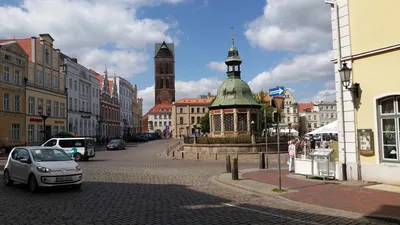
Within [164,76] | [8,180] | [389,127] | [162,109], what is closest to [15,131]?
[8,180]

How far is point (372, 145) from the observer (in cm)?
1256

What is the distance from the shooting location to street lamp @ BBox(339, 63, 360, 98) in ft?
42.0

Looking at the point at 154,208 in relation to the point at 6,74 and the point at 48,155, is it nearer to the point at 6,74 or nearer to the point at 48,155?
the point at 48,155

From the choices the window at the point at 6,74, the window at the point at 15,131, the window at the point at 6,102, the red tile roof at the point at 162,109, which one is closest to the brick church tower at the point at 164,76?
the red tile roof at the point at 162,109

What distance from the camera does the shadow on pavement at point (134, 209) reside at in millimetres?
7773

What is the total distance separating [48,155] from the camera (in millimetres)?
12492

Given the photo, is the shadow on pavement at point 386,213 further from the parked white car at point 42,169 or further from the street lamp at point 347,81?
the parked white car at point 42,169

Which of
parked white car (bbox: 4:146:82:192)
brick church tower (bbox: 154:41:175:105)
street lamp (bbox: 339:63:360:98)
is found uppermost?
brick church tower (bbox: 154:41:175:105)

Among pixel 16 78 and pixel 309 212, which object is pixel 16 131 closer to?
pixel 16 78

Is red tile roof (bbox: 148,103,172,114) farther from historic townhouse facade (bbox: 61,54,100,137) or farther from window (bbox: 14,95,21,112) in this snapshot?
window (bbox: 14,95,21,112)

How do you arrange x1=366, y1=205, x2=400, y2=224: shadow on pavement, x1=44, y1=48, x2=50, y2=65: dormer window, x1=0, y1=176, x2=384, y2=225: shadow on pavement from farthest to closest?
x1=44, y1=48, x2=50, y2=65: dormer window, x1=0, y1=176, x2=384, y2=225: shadow on pavement, x1=366, y1=205, x2=400, y2=224: shadow on pavement

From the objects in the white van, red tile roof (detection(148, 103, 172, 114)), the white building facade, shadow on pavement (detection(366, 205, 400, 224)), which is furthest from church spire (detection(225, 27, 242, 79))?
red tile roof (detection(148, 103, 172, 114))

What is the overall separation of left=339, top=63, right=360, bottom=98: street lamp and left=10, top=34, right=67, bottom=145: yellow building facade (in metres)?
37.4

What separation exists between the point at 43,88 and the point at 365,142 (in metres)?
43.4
